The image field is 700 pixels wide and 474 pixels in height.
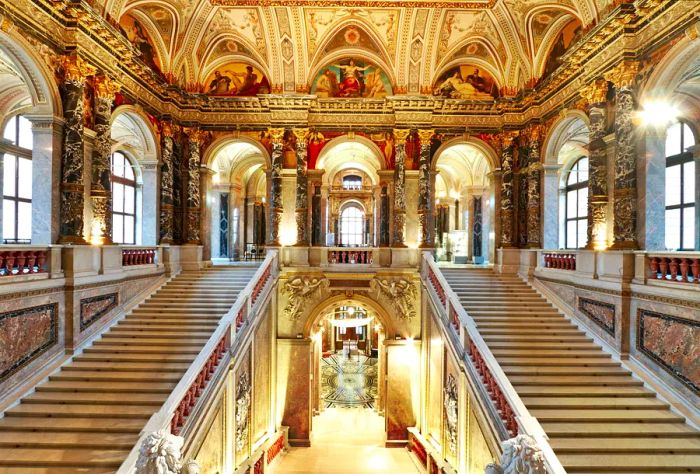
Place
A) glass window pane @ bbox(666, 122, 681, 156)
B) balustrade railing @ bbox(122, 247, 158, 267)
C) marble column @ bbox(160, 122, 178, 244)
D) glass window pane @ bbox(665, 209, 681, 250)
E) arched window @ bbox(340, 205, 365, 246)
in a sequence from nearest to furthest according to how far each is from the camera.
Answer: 1. balustrade railing @ bbox(122, 247, 158, 267)
2. glass window pane @ bbox(665, 209, 681, 250)
3. glass window pane @ bbox(666, 122, 681, 156)
4. marble column @ bbox(160, 122, 178, 244)
5. arched window @ bbox(340, 205, 365, 246)

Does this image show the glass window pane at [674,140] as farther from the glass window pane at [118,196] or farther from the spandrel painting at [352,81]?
the glass window pane at [118,196]

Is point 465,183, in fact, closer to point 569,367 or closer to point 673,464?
point 569,367

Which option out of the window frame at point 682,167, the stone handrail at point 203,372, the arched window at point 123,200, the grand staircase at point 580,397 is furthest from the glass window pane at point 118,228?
the window frame at point 682,167

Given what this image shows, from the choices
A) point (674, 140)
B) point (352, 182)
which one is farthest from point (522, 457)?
point (352, 182)

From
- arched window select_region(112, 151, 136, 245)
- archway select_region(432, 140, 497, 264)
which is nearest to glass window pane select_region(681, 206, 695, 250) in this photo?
archway select_region(432, 140, 497, 264)

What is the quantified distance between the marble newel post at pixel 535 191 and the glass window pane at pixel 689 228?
376 centimetres

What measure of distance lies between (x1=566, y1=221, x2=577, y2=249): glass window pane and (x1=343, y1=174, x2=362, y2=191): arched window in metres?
13.8

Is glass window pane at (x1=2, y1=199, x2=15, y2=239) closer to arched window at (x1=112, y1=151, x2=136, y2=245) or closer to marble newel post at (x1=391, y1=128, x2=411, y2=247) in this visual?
arched window at (x1=112, y1=151, x2=136, y2=245)

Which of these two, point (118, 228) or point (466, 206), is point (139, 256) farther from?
point (466, 206)

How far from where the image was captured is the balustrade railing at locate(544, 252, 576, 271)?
10711 mm

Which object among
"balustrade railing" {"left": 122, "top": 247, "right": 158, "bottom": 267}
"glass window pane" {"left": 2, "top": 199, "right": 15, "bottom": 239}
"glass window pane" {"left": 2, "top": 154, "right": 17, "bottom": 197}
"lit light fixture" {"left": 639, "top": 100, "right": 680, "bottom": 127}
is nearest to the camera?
"lit light fixture" {"left": 639, "top": 100, "right": 680, "bottom": 127}

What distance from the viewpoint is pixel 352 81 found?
47.8 feet

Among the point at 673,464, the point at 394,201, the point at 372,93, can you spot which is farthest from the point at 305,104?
the point at 673,464

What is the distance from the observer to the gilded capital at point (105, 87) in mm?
9906
